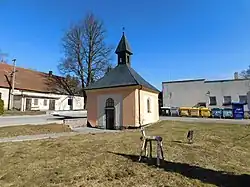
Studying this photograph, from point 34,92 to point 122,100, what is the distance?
24040 mm

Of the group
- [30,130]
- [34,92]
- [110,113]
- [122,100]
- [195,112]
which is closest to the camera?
[30,130]

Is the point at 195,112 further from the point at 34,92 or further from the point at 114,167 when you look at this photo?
Answer: the point at 114,167

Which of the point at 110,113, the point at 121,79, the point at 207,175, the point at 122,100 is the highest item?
the point at 121,79

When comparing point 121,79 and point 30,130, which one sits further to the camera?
point 121,79

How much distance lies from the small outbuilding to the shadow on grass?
13.3m

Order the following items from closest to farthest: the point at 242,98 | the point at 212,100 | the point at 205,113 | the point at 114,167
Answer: the point at 114,167 < the point at 205,113 < the point at 242,98 < the point at 212,100

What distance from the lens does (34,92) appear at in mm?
39812

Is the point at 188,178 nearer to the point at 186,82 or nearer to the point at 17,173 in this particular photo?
the point at 17,173

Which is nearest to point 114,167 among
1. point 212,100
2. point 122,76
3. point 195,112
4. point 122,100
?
point 122,100

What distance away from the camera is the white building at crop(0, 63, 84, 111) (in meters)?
36.8

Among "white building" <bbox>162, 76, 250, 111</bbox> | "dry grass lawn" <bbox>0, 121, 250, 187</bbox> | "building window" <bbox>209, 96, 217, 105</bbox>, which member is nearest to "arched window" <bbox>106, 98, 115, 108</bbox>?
"dry grass lawn" <bbox>0, 121, 250, 187</bbox>

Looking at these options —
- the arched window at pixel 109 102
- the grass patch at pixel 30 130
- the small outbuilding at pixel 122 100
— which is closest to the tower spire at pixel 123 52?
the small outbuilding at pixel 122 100

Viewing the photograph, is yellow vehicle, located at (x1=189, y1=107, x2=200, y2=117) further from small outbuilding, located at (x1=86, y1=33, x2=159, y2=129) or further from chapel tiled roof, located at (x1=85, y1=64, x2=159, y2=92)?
chapel tiled roof, located at (x1=85, y1=64, x2=159, y2=92)

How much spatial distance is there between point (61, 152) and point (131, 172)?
13.3 feet
